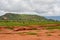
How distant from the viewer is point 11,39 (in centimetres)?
2633

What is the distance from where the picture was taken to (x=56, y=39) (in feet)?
88.2

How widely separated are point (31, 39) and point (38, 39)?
106cm

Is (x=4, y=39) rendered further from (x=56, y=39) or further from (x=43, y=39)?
(x=56, y=39)

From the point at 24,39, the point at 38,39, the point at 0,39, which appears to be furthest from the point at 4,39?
the point at 38,39

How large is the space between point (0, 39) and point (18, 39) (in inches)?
109

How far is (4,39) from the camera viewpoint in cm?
2647

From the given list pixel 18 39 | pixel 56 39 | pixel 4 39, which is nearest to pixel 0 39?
pixel 4 39

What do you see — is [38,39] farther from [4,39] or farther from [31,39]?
[4,39]

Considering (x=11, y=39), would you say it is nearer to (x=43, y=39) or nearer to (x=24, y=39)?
(x=24, y=39)

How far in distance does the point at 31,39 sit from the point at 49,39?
9.07 feet

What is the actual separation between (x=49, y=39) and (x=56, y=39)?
1152 mm

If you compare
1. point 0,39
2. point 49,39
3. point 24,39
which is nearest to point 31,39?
point 24,39

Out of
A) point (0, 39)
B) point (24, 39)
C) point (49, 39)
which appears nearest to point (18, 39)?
point (24, 39)

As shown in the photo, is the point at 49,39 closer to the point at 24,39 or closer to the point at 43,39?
the point at 43,39
